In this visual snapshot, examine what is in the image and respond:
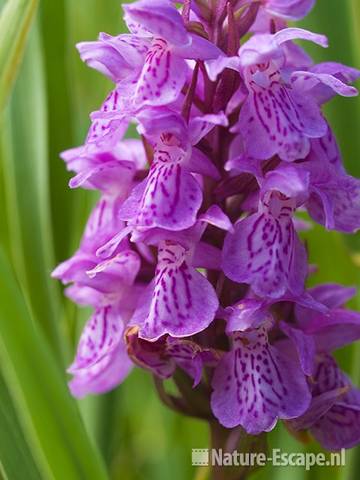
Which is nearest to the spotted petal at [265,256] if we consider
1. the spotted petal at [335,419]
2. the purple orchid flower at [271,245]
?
the purple orchid flower at [271,245]

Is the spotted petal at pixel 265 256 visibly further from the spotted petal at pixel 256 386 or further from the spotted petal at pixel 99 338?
the spotted petal at pixel 99 338

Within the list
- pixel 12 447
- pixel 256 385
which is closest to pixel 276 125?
pixel 256 385

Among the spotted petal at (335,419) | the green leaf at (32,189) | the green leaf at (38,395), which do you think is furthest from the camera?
the green leaf at (32,189)

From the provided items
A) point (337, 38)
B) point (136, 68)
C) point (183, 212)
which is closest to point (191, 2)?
point (136, 68)

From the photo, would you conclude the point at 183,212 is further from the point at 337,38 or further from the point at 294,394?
the point at 337,38

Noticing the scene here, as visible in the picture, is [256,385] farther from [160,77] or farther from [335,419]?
[160,77]

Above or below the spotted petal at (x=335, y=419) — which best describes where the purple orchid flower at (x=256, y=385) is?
above
